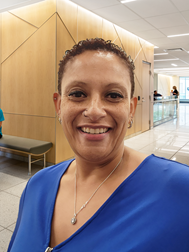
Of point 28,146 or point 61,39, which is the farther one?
point 61,39

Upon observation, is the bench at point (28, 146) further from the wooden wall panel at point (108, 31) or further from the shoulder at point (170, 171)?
the shoulder at point (170, 171)

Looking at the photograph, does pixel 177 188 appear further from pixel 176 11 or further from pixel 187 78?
pixel 187 78

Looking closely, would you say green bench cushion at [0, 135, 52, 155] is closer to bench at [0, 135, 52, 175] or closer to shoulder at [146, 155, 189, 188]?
bench at [0, 135, 52, 175]

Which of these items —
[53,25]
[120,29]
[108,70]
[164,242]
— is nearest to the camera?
[164,242]

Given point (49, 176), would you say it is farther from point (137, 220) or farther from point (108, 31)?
point (108, 31)

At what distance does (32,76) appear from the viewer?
504 centimetres

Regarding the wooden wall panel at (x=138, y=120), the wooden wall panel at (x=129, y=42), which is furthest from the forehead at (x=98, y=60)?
the wooden wall panel at (x=138, y=120)

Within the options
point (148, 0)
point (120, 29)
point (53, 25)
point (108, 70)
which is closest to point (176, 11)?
point (148, 0)

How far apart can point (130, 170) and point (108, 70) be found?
322 mm

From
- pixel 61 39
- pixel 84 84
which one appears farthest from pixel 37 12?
pixel 84 84

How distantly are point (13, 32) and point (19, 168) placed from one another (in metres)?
3.11

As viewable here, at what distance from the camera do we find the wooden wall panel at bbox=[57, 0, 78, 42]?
4.70 metres

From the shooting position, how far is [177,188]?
608 millimetres

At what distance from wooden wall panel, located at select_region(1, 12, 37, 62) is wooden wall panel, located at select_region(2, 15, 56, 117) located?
143 mm
